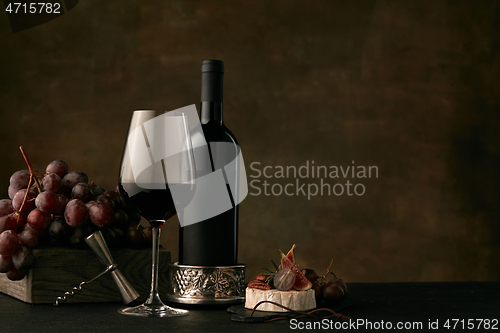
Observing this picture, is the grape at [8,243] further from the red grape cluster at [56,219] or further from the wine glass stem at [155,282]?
the wine glass stem at [155,282]

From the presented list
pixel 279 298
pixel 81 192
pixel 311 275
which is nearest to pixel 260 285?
pixel 279 298

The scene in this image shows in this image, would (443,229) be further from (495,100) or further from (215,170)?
(215,170)

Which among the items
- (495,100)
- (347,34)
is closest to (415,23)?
(347,34)

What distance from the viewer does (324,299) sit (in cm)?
110

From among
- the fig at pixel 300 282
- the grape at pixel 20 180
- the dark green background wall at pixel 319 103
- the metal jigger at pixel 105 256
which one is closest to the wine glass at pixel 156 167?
the metal jigger at pixel 105 256

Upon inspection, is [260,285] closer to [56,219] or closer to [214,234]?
[214,234]

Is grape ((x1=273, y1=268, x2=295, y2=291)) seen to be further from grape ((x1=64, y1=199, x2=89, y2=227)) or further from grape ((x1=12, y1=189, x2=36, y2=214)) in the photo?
grape ((x1=12, y1=189, x2=36, y2=214))

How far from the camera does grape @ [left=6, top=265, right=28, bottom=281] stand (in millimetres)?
1095

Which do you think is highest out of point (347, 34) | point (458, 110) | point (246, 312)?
point (347, 34)

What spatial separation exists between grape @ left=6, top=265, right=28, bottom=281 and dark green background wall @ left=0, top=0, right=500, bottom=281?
1753 millimetres

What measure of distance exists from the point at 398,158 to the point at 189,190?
2.32m

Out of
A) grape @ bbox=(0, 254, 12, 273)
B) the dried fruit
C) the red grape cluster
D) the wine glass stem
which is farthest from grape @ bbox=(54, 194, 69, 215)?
the dried fruit

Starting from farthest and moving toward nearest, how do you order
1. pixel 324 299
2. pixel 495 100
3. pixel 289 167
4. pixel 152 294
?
pixel 495 100, pixel 289 167, pixel 324 299, pixel 152 294

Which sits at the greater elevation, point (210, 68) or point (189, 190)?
point (210, 68)
